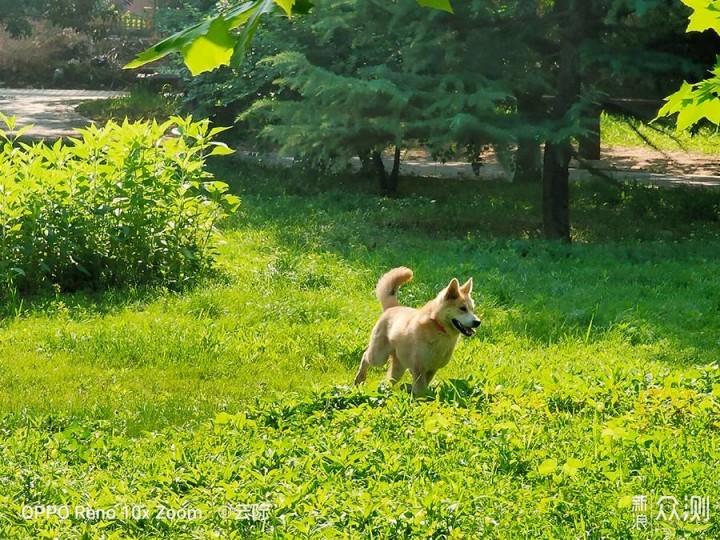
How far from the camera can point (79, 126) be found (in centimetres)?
2114

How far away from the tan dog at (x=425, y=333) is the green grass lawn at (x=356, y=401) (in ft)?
0.72

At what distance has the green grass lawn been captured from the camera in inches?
183

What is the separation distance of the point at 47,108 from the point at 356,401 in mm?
19012

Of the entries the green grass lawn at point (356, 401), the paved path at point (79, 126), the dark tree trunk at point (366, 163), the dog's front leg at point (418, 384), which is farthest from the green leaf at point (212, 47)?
the dark tree trunk at point (366, 163)

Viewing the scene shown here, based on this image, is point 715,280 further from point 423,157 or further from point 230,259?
point 423,157

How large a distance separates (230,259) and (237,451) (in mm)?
5563

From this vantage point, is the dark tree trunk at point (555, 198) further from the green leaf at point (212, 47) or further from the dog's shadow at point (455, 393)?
the green leaf at point (212, 47)

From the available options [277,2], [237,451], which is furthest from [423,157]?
[277,2]

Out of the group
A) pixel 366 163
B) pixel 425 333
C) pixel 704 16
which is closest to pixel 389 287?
pixel 425 333

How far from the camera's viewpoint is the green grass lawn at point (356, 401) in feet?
15.3

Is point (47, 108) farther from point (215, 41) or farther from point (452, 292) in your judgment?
point (215, 41)

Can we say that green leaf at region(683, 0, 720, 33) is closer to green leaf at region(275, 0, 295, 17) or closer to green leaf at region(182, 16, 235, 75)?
green leaf at region(275, 0, 295, 17)

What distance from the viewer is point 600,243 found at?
1311 cm

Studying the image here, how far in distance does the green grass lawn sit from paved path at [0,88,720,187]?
3677 mm
